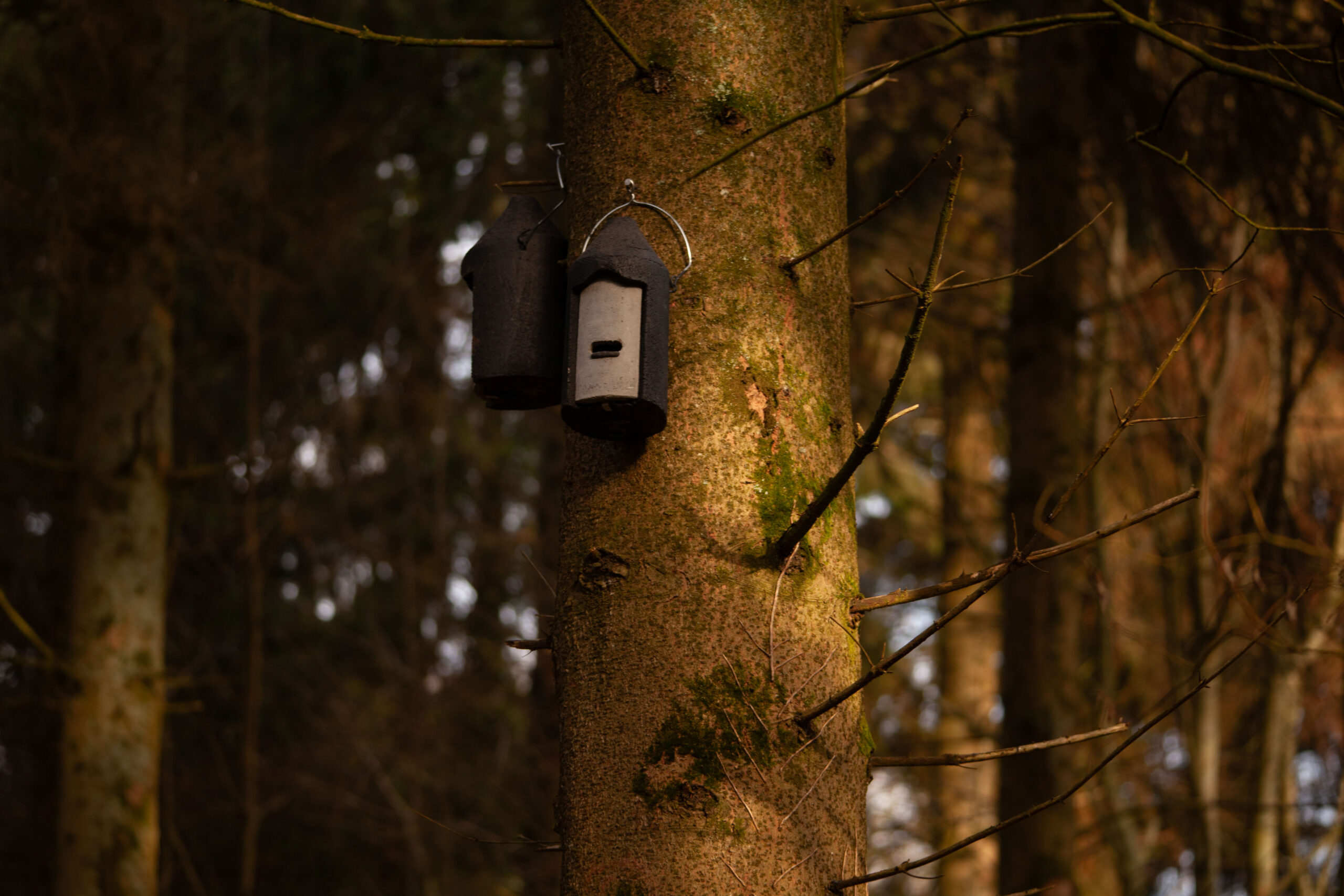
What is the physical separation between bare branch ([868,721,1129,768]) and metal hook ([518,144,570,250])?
0.97m

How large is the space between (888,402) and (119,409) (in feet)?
14.9

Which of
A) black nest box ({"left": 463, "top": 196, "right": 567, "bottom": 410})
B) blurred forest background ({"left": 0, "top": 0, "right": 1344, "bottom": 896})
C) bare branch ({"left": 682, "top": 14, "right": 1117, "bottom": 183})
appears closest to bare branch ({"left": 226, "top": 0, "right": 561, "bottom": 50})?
black nest box ({"left": 463, "top": 196, "right": 567, "bottom": 410})

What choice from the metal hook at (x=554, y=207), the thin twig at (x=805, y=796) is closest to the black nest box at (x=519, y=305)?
the metal hook at (x=554, y=207)

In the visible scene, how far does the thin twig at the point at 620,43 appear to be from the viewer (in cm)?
153

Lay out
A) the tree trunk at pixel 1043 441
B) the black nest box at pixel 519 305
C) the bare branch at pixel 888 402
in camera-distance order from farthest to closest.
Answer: the tree trunk at pixel 1043 441 < the black nest box at pixel 519 305 < the bare branch at pixel 888 402

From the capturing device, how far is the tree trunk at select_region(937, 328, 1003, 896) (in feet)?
25.6

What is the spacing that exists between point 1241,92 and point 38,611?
8652 millimetres

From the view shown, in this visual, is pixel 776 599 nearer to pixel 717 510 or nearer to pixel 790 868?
pixel 717 510

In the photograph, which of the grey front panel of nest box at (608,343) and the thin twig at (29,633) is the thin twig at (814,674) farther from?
the thin twig at (29,633)

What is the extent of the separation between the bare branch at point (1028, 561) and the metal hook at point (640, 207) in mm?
563

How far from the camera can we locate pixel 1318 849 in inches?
201

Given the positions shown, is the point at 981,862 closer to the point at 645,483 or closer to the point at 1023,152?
the point at 1023,152

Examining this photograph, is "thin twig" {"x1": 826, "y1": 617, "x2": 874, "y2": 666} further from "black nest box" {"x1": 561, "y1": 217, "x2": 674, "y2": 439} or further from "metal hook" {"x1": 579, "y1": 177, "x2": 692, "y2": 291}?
"metal hook" {"x1": 579, "y1": 177, "x2": 692, "y2": 291}

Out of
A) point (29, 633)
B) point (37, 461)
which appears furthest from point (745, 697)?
point (37, 461)
